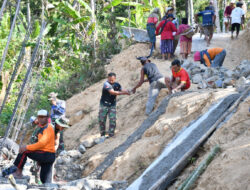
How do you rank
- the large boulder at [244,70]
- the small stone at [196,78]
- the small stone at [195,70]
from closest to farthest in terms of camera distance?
the large boulder at [244,70] < the small stone at [196,78] < the small stone at [195,70]

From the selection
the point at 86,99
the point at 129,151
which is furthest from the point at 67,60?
the point at 129,151

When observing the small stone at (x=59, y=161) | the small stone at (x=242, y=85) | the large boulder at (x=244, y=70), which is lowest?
the small stone at (x=59, y=161)

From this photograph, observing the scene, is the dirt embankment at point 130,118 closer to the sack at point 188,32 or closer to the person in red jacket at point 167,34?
the person in red jacket at point 167,34

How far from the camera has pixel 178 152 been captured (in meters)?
5.03

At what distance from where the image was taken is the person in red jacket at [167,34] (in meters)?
11.2

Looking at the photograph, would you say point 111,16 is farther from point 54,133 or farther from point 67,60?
point 54,133

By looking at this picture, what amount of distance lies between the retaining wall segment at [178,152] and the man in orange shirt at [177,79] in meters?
1.81

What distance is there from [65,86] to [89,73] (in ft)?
3.11

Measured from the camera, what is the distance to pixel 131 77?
1166 cm

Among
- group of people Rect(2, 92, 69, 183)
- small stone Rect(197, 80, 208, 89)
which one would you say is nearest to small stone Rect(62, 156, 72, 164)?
group of people Rect(2, 92, 69, 183)

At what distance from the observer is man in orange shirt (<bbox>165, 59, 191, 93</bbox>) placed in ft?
25.1

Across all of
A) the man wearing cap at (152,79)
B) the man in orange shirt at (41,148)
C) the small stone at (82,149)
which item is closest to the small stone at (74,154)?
the small stone at (82,149)

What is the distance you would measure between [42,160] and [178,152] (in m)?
1.86

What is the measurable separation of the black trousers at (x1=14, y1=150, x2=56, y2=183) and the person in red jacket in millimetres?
6843
